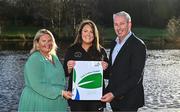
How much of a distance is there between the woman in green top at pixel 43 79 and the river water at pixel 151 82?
7.52 m

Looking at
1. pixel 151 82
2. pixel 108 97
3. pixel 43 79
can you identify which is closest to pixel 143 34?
pixel 151 82

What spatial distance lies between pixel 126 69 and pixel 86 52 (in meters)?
0.63

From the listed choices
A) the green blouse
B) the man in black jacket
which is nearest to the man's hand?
the man in black jacket

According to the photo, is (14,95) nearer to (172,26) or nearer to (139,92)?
(139,92)

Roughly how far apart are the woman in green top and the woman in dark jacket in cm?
17

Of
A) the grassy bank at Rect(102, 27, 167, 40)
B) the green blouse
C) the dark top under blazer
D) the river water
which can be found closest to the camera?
the dark top under blazer

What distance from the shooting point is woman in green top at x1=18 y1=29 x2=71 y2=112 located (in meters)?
5.79

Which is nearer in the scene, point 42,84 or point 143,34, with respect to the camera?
point 42,84

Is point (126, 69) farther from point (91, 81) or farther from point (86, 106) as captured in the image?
point (86, 106)

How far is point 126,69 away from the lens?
559 centimetres

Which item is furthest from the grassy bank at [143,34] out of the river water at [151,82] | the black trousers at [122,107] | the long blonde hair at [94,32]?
the black trousers at [122,107]

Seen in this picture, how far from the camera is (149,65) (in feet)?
Answer: 105

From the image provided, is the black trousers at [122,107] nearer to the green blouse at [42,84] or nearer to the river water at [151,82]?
the green blouse at [42,84]

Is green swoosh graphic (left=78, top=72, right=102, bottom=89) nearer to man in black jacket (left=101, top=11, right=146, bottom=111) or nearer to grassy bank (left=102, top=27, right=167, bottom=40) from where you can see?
man in black jacket (left=101, top=11, right=146, bottom=111)
